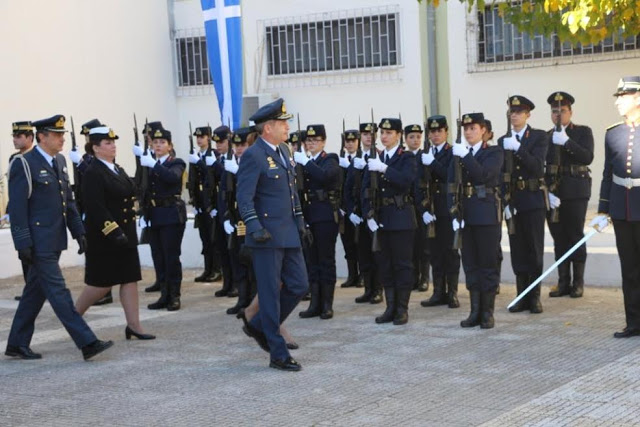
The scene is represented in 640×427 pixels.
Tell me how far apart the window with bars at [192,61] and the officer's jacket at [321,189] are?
894 cm

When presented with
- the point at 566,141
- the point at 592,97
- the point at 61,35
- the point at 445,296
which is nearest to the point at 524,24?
the point at 566,141

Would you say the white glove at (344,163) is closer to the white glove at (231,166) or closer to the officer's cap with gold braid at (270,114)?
the white glove at (231,166)

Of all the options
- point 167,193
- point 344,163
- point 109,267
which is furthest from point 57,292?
point 344,163

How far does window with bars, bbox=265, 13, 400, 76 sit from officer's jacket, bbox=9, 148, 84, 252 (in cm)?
911

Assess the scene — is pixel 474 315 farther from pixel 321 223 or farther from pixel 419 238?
pixel 419 238

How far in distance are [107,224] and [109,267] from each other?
392 mm

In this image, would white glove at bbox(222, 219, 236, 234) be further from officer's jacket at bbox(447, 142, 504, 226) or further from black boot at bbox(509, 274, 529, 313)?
black boot at bbox(509, 274, 529, 313)

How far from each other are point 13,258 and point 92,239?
19.2 feet

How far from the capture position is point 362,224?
1071 centimetres

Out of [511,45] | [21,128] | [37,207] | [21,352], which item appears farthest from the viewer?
[511,45]

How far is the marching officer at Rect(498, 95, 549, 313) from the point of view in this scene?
9.76 meters

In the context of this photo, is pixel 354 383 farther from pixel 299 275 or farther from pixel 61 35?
pixel 61 35

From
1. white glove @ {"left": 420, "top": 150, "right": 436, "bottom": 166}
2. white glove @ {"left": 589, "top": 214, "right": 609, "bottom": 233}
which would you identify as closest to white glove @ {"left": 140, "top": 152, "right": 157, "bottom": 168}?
white glove @ {"left": 420, "top": 150, "right": 436, "bottom": 166}

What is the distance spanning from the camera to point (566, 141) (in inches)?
407
